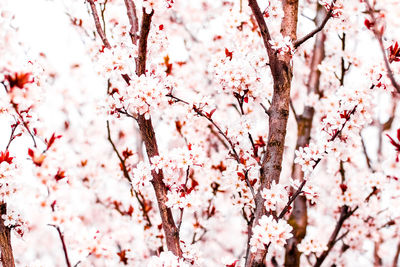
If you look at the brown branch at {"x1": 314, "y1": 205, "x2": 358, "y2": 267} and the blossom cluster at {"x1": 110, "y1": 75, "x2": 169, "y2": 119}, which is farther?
the brown branch at {"x1": 314, "y1": 205, "x2": 358, "y2": 267}

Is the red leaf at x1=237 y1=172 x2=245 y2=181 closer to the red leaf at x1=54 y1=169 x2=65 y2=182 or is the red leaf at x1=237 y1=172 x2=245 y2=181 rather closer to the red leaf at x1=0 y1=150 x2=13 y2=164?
the red leaf at x1=54 y1=169 x2=65 y2=182

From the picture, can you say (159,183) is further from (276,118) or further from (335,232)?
(335,232)

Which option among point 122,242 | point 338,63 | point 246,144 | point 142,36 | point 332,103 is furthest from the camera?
point 122,242

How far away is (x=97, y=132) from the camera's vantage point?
296 inches

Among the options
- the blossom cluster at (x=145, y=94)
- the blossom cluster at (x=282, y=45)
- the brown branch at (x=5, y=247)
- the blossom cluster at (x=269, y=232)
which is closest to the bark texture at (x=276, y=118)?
the blossom cluster at (x=282, y=45)

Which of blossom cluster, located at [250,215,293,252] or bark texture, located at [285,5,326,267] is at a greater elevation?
bark texture, located at [285,5,326,267]

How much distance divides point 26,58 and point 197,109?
3.24 feet

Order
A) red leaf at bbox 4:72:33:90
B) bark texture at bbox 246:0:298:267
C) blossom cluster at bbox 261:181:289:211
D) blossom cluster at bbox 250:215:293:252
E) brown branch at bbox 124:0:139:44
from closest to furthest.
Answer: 1. red leaf at bbox 4:72:33:90
2. blossom cluster at bbox 250:215:293:252
3. blossom cluster at bbox 261:181:289:211
4. bark texture at bbox 246:0:298:267
5. brown branch at bbox 124:0:139:44

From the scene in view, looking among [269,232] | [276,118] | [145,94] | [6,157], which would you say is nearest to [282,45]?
[276,118]

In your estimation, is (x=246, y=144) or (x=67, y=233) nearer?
(x=67, y=233)

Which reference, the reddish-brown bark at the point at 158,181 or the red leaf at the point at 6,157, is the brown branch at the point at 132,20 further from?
the red leaf at the point at 6,157

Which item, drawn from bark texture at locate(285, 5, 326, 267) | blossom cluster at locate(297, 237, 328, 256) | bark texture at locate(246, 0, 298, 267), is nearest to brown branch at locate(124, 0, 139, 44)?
bark texture at locate(246, 0, 298, 267)

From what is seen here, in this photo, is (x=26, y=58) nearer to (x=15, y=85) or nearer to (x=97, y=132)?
(x=15, y=85)

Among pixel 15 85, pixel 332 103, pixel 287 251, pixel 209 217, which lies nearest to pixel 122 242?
pixel 209 217
